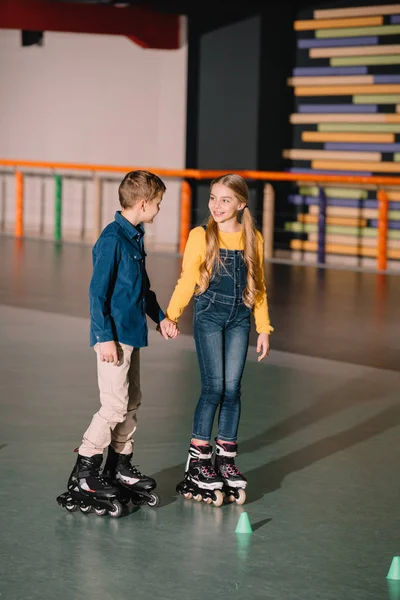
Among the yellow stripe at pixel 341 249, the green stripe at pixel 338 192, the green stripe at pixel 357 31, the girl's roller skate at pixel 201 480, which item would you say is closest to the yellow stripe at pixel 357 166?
the green stripe at pixel 338 192

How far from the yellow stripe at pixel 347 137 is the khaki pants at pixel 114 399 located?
11.2 meters

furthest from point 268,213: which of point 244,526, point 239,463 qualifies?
point 244,526

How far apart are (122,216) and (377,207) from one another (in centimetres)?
1119

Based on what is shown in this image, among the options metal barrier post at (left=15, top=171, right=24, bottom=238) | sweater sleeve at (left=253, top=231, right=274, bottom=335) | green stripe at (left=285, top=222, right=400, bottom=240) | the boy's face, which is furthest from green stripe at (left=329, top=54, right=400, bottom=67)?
the boy's face

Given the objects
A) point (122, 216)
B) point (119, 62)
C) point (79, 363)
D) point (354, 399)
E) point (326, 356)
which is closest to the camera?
point (122, 216)

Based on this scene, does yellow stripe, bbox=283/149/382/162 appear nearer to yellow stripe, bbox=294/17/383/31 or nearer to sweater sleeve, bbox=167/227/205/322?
yellow stripe, bbox=294/17/383/31

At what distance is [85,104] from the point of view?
1911cm

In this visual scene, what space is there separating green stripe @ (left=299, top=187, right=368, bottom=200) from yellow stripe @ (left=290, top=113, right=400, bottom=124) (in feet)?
2.89

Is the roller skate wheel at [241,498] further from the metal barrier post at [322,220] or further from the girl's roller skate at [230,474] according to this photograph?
the metal barrier post at [322,220]

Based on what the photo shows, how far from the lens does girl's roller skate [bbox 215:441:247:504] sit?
17.0ft

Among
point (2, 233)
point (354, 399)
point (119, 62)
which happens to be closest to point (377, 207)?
point (119, 62)

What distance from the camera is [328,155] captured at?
16.4m

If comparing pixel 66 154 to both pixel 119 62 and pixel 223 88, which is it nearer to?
pixel 119 62

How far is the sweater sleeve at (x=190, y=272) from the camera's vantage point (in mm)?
5141
